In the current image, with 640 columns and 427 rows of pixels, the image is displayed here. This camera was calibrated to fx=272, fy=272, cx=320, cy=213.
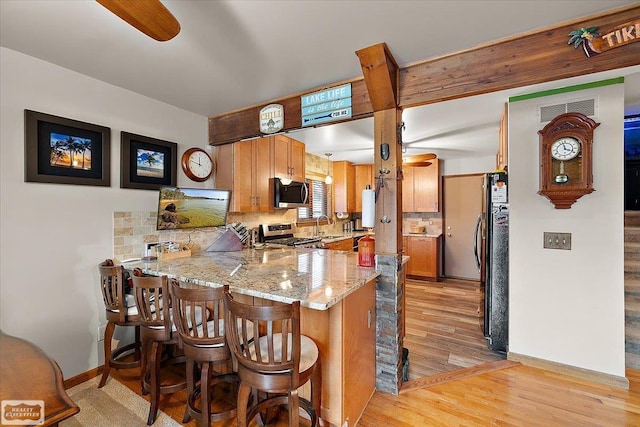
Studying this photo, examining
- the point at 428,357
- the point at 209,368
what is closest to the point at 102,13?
the point at 209,368

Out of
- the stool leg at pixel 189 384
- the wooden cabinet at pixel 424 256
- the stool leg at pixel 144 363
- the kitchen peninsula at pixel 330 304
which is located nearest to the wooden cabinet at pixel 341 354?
the kitchen peninsula at pixel 330 304

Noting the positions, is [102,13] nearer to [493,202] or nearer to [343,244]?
[493,202]

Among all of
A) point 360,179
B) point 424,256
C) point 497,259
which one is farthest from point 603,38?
point 360,179

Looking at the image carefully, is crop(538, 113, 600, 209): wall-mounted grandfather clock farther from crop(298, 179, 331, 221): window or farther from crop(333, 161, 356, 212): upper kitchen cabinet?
crop(333, 161, 356, 212): upper kitchen cabinet

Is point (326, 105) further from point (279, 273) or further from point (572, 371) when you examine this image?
point (572, 371)

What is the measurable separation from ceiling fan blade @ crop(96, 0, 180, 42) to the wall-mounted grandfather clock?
114 inches

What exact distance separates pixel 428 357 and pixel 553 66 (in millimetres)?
2504

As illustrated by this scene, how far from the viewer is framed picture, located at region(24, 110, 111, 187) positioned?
6.42 feet

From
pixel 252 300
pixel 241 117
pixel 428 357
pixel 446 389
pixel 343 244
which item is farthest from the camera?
pixel 343 244

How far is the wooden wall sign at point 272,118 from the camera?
101 inches

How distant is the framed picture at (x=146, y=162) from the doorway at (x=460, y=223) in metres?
5.04

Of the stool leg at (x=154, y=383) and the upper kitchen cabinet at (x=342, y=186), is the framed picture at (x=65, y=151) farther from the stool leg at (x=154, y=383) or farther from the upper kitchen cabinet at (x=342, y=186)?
the upper kitchen cabinet at (x=342, y=186)

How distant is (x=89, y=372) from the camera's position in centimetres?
224
